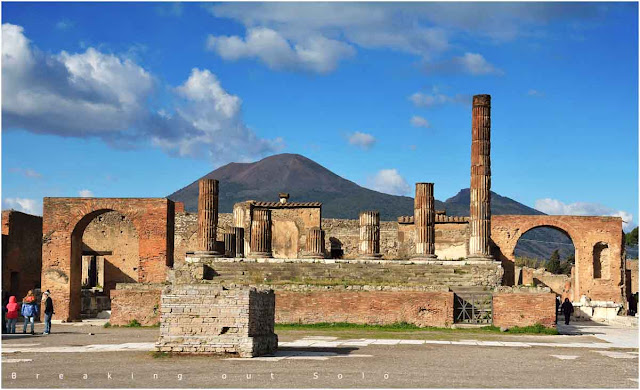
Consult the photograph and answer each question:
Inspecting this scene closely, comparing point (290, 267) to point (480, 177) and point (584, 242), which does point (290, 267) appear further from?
point (584, 242)

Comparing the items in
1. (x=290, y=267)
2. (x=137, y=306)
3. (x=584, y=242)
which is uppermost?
(x=584, y=242)

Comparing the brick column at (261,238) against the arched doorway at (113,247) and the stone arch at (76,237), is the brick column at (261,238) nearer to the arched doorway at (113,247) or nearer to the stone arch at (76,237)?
the stone arch at (76,237)

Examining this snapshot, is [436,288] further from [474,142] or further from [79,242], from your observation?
[79,242]

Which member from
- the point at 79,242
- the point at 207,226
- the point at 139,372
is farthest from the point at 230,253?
the point at 139,372

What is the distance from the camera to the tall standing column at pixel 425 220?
32.3 meters

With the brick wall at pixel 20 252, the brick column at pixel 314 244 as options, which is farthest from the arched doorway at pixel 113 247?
the brick column at pixel 314 244

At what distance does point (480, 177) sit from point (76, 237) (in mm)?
14048

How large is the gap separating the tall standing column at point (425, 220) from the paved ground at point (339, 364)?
1061 centimetres

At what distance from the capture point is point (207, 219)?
32.4m

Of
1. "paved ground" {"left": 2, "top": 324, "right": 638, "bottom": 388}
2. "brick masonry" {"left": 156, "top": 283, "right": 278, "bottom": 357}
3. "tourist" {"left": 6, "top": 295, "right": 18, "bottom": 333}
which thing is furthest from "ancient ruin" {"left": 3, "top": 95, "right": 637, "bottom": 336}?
"tourist" {"left": 6, "top": 295, "right": 18, "bottom": 333}

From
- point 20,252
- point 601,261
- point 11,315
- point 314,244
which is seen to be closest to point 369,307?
point 314,244

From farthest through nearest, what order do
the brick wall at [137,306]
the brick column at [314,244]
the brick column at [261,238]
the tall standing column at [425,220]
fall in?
the brick column at [314,244]
the brick column at [261,238]
the tall standing column at [425,220]
the brick wall at [137,306]

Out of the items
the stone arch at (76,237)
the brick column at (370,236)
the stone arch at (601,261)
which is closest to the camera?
the stone arch at (76,237)

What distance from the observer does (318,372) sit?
13742mm
